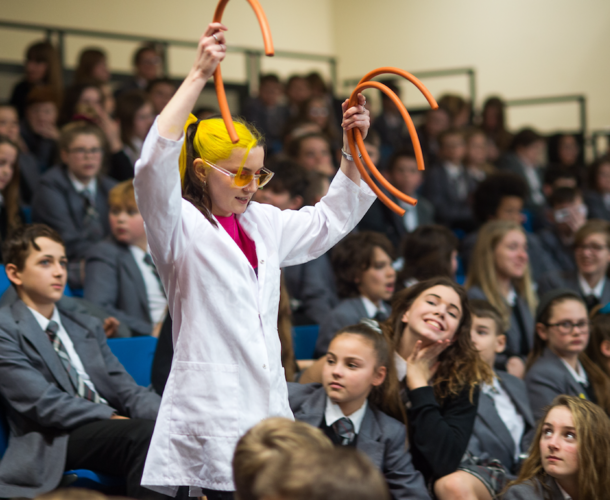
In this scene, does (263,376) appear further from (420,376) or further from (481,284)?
(481,284)

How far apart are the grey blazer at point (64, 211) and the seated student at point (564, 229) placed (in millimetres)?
3113

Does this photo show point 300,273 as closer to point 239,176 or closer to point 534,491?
point 534,491

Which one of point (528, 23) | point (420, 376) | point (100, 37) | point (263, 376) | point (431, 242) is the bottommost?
point (420, 376)

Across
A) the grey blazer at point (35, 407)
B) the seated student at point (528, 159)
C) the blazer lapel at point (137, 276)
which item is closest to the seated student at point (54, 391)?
the grey blazer at point (35, 407)

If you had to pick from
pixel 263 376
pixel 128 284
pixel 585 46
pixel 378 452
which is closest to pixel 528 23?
pixel 585 46

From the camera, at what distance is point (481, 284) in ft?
13.1

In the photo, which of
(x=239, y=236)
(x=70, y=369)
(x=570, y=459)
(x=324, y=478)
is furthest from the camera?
(x=70, y=369)

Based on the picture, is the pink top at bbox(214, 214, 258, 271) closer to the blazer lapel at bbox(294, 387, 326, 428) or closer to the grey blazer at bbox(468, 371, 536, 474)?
the blazer lapel at bbox(294, 387, 326, 428)

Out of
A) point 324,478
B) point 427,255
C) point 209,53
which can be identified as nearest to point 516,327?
point 427,255

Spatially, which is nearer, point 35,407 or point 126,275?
point 35,407

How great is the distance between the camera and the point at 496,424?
289 cm

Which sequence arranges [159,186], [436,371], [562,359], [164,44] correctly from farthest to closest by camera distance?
[164,44] → [562,359] → [436,371] → [159,186]

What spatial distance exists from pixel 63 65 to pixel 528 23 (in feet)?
18.1

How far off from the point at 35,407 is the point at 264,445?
1.42 m
